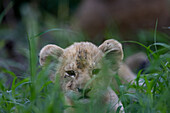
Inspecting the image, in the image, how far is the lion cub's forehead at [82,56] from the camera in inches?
121

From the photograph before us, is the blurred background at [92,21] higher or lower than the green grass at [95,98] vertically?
higher

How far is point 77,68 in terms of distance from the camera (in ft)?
10.0

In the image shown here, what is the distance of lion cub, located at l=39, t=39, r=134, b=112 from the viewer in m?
2.99

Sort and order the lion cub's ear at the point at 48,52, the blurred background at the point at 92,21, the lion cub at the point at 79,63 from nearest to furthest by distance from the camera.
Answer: the lion cub at the point at 79,63
the lion cub's ear at the point at 48,52
the blurred background at the point at 92,21

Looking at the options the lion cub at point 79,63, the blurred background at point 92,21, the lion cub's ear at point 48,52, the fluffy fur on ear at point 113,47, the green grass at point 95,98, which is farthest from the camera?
the blurred background at point 92,21

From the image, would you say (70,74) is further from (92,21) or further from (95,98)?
(92,21)

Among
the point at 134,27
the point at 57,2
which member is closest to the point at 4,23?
the point at 57,2

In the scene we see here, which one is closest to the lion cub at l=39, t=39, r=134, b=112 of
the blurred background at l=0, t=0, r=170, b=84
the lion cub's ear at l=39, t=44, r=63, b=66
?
the lion cub's ear at l=39, t=44, r=63, b=66

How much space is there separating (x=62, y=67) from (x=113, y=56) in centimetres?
Answer: 61

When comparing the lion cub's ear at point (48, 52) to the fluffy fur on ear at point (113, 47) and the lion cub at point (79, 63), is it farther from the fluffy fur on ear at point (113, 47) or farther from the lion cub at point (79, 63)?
the fluffy fur on ear at point (113, 47)

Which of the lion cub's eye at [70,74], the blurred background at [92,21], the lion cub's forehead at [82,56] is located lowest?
the lion cub's eye at [70,74]

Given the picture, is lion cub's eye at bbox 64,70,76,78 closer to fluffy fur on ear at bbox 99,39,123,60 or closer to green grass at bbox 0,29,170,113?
green grass at bbox 0,29,170,113

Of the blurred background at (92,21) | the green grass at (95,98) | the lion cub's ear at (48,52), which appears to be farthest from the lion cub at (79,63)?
the blurred background at (92,21)

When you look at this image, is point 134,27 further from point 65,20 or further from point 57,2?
point 57,2
